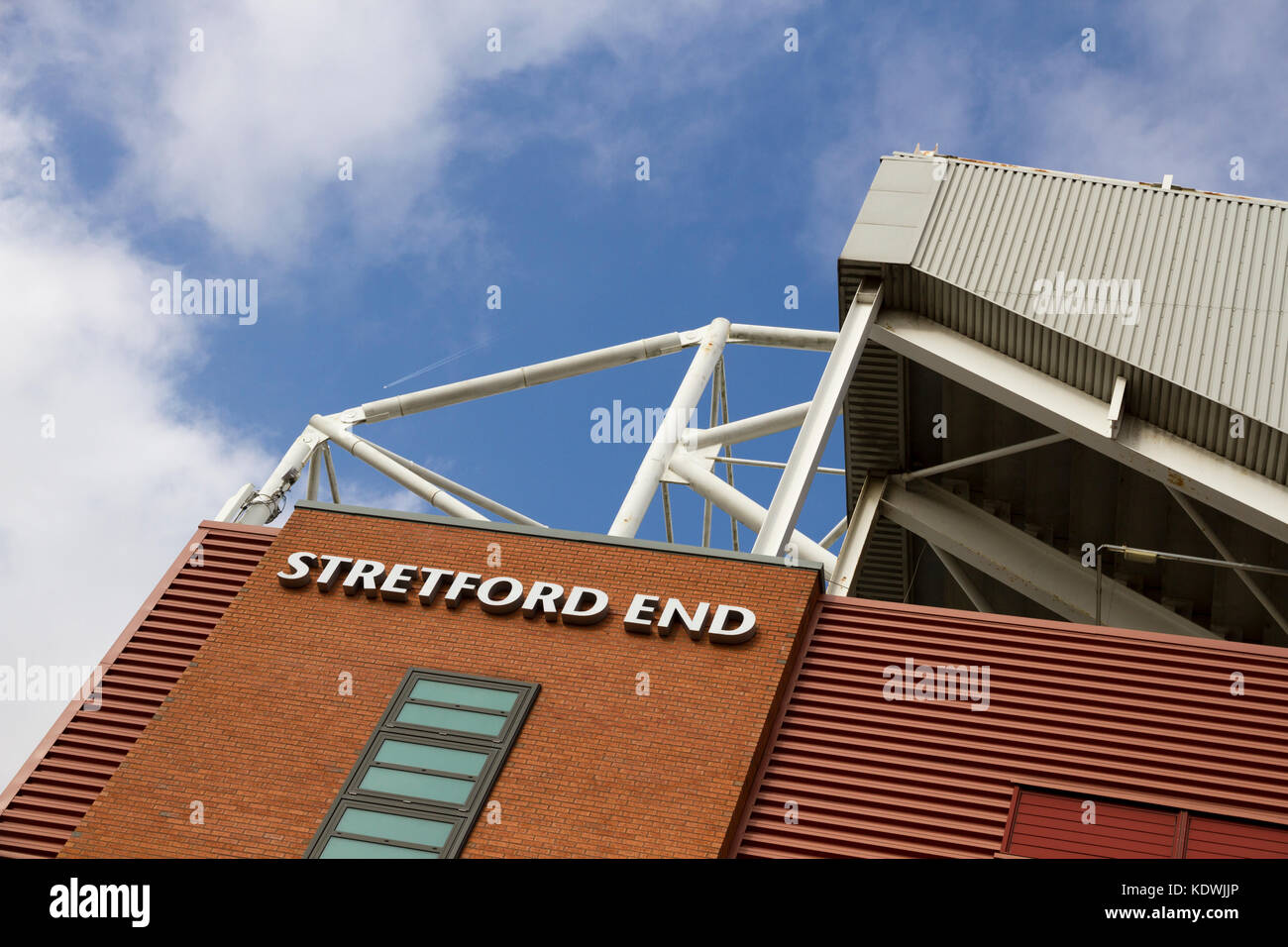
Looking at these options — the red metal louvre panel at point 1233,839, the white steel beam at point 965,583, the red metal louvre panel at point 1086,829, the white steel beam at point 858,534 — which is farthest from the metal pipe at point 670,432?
the red metal louvre panel at point 1233,839

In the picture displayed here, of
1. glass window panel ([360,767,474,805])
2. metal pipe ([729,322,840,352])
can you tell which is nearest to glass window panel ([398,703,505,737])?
glass window panel ([360,767,474,805])

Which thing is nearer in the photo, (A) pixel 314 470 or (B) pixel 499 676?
(B) pixel 499 676

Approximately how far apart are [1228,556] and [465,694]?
11416 millimetres

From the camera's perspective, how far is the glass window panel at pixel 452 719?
59.7 ft

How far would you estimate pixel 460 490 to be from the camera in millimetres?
30406

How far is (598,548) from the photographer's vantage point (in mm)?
20641

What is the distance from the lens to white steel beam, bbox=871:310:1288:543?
2022 cm

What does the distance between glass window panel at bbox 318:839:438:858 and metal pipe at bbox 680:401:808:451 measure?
10965mm

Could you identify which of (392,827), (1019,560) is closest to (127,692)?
(392,827)

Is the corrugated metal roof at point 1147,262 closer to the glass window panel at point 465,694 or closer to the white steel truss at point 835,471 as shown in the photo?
the white steel truss at point 835,471

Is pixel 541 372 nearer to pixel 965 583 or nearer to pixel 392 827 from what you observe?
pixel 965 583

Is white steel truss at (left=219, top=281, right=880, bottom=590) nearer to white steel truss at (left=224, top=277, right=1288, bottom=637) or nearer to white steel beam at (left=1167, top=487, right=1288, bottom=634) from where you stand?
white steel truss at (left=224, top=277, right=1288, bottom=637)

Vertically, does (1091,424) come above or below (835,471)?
above
